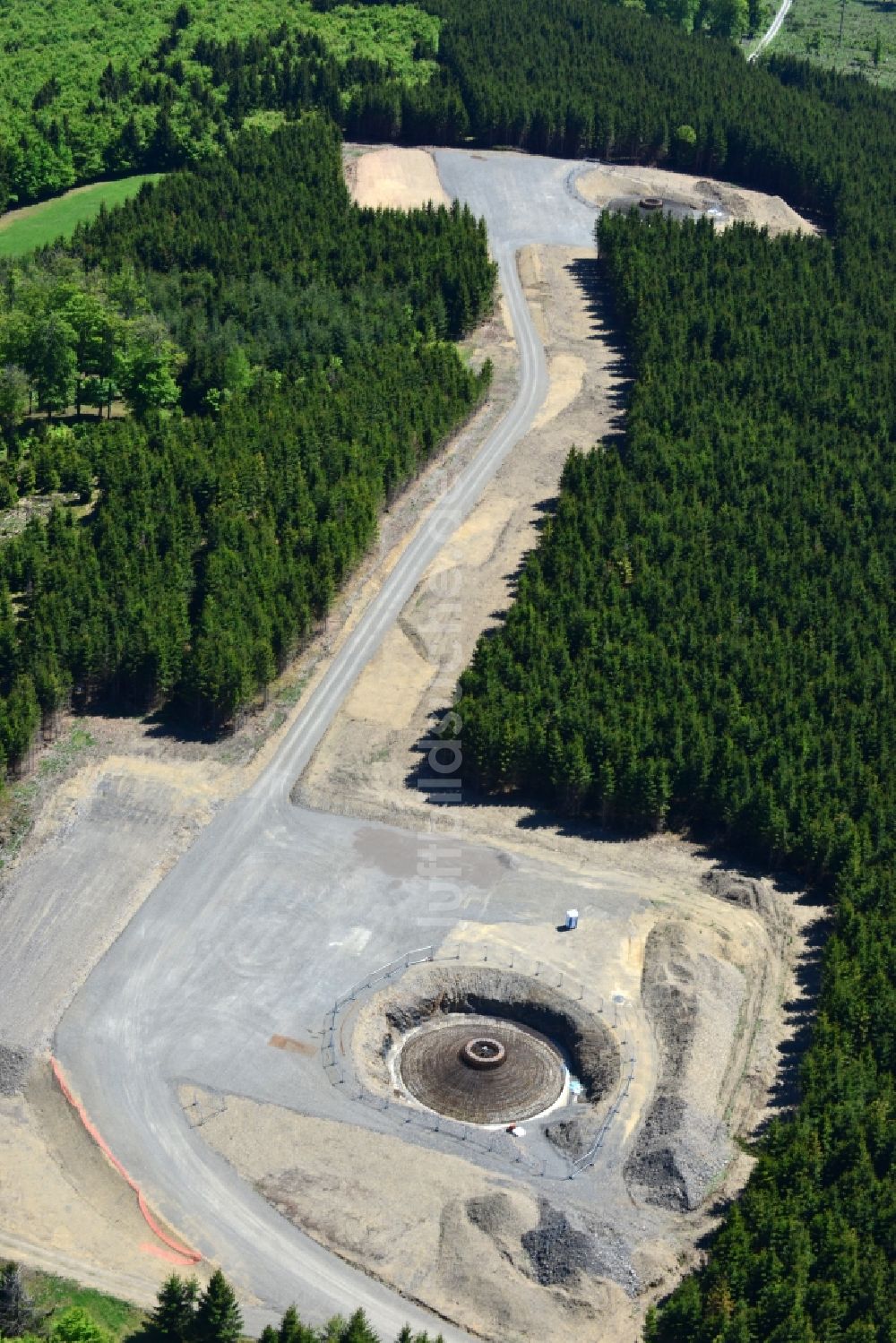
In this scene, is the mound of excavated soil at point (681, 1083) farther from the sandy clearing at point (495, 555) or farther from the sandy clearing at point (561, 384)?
the sandy clearing at point (561, 384)

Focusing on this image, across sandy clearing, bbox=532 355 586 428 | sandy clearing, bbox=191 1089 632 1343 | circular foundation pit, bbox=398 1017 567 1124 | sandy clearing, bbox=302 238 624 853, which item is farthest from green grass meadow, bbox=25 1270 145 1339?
sandy clearing, bbox=532 355 586 428

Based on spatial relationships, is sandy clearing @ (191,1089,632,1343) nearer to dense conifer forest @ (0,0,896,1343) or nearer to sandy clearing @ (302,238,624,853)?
dense conifer forest @ (0,0,896,1343)

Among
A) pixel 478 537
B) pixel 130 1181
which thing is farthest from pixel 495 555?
pixel 130 1181

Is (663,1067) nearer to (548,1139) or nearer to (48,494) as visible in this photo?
(548,1139)

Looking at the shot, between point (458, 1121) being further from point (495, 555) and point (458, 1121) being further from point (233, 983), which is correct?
point (495, 555)

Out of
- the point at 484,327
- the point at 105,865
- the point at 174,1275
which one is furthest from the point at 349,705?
the point at 484,327

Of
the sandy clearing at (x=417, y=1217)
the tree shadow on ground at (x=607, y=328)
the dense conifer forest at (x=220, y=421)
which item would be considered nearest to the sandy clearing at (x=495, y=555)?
the tree shadow on ground at (x=607, y=328)
